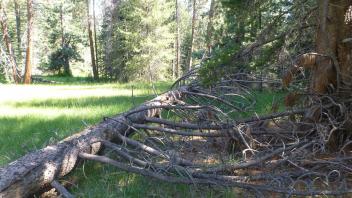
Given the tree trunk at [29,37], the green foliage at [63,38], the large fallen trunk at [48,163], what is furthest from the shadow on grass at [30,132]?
the green foliage at [63,38]

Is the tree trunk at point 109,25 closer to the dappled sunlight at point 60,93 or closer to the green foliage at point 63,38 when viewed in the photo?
the green foliage at point 63,38

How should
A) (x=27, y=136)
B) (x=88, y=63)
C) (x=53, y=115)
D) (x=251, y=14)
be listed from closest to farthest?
1. (x=251, y=14)
2. (x=27, y=136)
3. (x=53, y=115)
4. (x=88, y=63)

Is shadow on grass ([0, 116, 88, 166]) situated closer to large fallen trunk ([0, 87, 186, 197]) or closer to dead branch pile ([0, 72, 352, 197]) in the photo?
large fallen trunk ([0, 87, 186, 197])

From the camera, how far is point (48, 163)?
345cm

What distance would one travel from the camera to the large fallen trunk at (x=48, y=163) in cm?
305

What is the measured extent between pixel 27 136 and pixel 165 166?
287 centimetres

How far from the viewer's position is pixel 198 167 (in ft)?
12.4

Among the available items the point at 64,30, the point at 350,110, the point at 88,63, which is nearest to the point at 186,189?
the point at 350,110

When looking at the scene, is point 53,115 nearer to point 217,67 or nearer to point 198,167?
point 217,67

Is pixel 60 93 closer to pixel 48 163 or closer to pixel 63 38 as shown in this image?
pixel 48 163

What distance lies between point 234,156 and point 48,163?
208cm

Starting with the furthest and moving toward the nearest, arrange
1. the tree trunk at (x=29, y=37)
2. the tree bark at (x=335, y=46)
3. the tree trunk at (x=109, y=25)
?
the tree trunk at (x=109, y=25) < the tree trunk at (x=29, y=37) < the tree bark at (x=335, y=46)

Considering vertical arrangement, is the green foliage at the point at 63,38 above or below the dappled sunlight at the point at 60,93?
above

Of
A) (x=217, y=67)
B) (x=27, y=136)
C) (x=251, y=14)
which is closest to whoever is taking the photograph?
(x=217, y=67)
